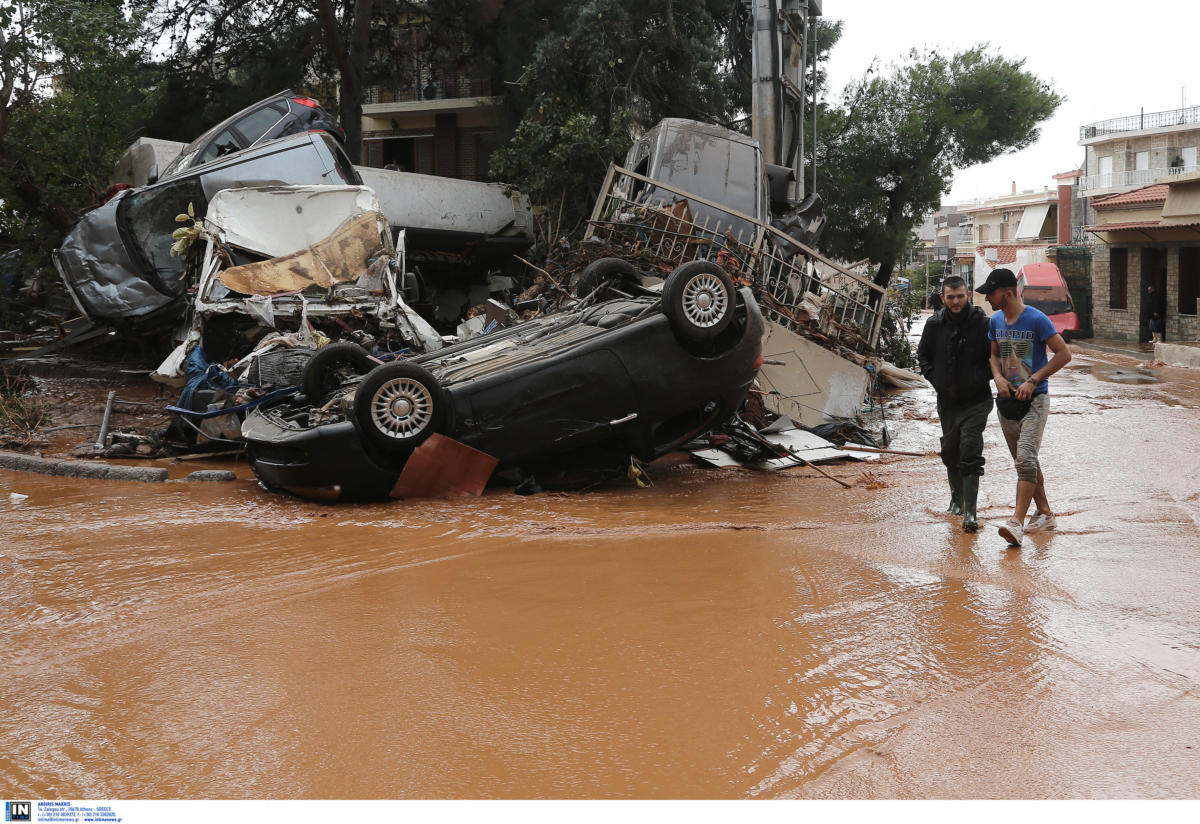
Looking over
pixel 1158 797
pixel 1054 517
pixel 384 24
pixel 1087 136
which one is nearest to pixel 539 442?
pixel 1054 517

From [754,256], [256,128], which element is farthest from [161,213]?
[754,256]

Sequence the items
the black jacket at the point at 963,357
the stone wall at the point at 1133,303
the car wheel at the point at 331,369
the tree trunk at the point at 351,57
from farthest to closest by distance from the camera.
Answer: the stone wall at the point at 1133,303 → the tree trunk at the point at 351,57 → the car wheel at the point at 331,369 → the black jacket at the point at 963,357

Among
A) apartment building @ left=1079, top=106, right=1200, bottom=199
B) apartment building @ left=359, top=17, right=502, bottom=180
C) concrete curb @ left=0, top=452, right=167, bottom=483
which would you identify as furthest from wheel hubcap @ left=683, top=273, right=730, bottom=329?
apartment building @ left=1079, top=106, right=1200, bottom=199

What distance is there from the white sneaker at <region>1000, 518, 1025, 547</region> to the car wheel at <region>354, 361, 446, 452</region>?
149 inches

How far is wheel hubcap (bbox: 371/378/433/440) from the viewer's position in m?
7.37

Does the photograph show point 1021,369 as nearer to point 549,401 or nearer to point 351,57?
point 549,401

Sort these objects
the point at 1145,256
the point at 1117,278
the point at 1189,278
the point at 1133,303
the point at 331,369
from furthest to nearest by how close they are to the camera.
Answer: the point at 1117,278
the point at 1133,303
the point at 1145,256
the point at 1189,278
the point at 331,369

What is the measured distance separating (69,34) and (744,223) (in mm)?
10420

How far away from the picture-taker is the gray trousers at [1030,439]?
6.30 m

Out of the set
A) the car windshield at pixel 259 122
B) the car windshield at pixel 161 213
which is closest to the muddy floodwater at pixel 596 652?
the car windshield at pixel 161 213

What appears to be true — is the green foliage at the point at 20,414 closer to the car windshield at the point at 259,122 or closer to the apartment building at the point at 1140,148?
the car windshield at the point at 259,122

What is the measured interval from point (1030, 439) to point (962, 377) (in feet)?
2.15

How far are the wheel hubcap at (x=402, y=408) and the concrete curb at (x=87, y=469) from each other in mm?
2779

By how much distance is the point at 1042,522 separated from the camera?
6.69 metres
